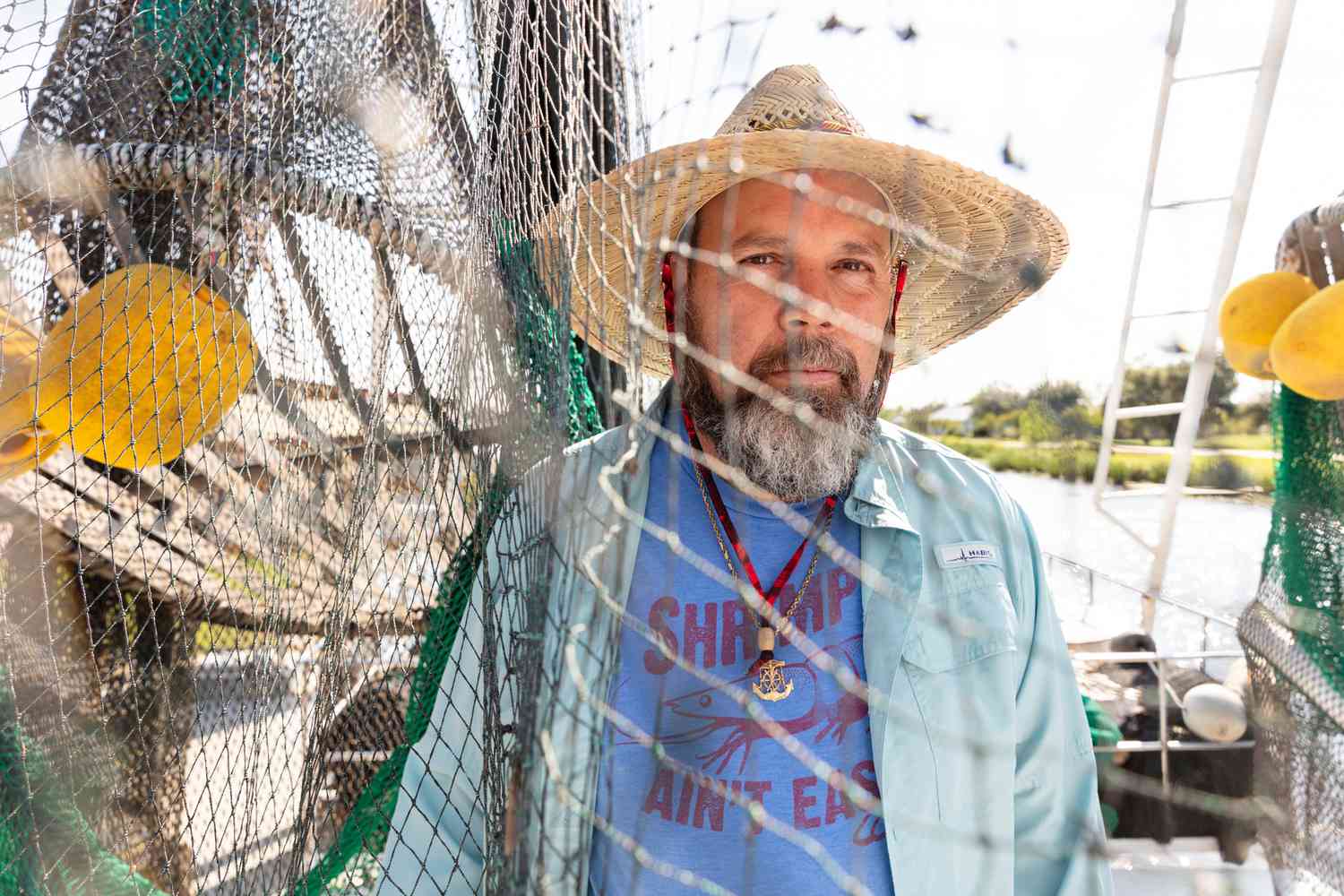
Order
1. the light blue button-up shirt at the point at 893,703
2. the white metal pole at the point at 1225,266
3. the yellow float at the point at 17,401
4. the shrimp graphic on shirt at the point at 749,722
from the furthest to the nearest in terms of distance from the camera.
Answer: the white metal pole at the point at 1225,266 < the yellow float at the point at 17,401 < the shrimp graphic on shirt at the point at 749,722 < the light blue button-up shirt at the point at 893,703

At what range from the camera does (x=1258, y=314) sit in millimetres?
1971

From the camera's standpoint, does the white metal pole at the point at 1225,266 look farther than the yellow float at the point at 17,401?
Yes

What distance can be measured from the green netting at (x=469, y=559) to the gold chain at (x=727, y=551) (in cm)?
24

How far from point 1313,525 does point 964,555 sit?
49.8 inches

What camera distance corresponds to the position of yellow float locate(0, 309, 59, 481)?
1231 millimetres

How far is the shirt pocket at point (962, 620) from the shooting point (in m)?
1.17

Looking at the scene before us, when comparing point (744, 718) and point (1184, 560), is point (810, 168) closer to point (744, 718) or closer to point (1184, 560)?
point (744, 718)

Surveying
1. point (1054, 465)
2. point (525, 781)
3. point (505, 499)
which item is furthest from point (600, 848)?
point (1054, 465)

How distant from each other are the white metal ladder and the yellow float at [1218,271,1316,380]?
633 millimetres

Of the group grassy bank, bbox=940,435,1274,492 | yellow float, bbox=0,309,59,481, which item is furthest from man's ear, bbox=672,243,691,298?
yellow float, bbox=0,309,59,481

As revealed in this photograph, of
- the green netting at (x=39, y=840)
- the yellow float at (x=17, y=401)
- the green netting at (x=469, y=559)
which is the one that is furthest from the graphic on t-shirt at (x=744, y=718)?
the yellow float at (x=17, y=401)

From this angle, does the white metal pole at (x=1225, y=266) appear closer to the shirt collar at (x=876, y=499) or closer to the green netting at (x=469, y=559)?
the shirt collar at (x=876, y=499)

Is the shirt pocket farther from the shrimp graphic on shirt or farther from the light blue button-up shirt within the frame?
the shrimp graphic on shirt

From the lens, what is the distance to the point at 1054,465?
1.24 m
